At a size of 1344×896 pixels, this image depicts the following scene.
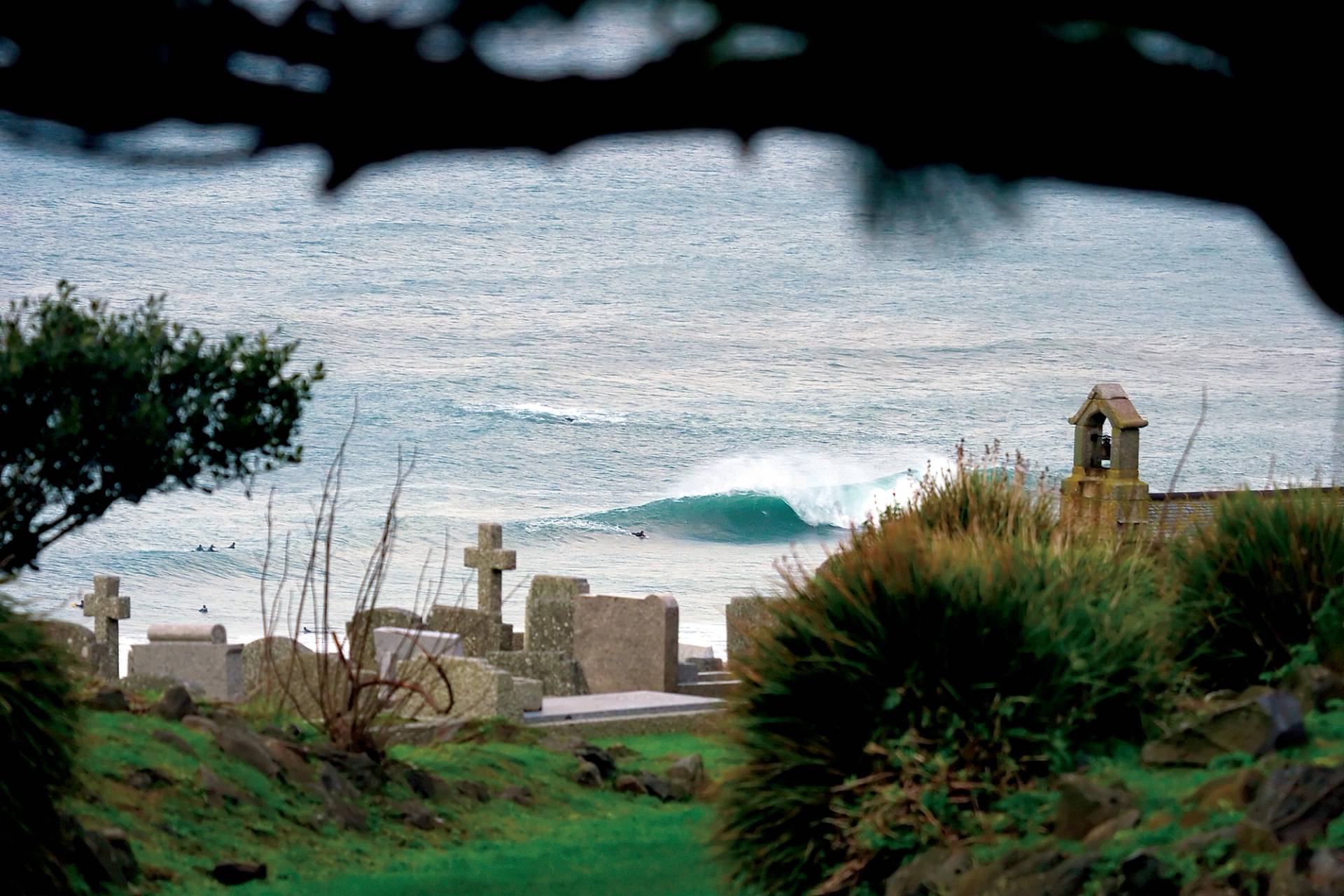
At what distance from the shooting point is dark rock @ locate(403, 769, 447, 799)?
11.5 metres

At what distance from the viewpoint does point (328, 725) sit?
11789 mm

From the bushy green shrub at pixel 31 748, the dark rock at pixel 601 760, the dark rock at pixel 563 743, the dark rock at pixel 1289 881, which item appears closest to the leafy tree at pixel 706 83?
the dark rock at pixel 1289 881

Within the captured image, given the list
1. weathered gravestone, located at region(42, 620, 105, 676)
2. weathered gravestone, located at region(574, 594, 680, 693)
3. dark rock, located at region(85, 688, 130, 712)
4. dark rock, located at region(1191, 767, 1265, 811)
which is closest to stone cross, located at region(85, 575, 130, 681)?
weathered gravestone, located at region(42, 620, 105, 676)

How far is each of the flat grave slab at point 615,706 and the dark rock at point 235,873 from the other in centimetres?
591

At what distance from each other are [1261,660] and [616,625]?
981 cm

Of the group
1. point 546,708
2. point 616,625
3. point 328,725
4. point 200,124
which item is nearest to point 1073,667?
point 200,124

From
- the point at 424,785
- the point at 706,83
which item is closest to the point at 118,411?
the point at 424,785

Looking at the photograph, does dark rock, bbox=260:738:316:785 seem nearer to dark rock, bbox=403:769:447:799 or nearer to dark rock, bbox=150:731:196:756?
dark rock, bbox=150:731:196:756

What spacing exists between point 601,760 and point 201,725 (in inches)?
140

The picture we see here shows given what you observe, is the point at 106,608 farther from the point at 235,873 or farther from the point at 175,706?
the point at 235,873

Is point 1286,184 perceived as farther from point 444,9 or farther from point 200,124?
point 200,124

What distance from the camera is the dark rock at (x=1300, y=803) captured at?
5492 mm

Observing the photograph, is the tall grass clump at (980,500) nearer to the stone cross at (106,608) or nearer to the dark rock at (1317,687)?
the dark rock at (1317,687)

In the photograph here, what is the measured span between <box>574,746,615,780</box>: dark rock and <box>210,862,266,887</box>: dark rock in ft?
14.1
